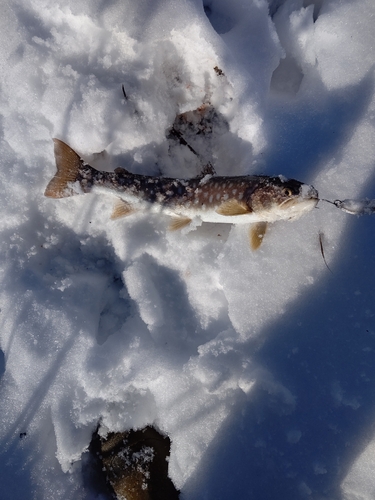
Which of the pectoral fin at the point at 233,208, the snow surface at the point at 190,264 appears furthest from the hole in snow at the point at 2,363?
the pectoral fin at the point at 233,208

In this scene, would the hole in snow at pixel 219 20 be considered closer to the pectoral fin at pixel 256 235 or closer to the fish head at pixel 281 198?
the fish head at pixel 281 198

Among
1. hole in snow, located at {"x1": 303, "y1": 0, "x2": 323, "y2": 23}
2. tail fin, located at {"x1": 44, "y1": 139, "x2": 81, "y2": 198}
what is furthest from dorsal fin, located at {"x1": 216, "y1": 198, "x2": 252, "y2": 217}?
hole in snow, located at {"x1": 303, "y1": 0, "x2": 323, "y2": 23}

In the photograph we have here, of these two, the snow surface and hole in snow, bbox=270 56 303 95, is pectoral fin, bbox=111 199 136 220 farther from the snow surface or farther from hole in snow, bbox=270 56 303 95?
hole in snow, bbox=270 56 303 95

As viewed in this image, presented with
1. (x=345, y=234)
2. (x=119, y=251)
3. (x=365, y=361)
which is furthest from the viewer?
(x=119, y=251)

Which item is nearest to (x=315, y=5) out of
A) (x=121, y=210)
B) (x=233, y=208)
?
(x=233, y=208)

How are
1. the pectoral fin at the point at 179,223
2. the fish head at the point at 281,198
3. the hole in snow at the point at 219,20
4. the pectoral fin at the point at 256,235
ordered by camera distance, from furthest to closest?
the hole in snow at the point at 219,20, the pectoral fin at the point at 179,223, the pectoral fin at the point at 256,235, the fish head at the point at 281,198

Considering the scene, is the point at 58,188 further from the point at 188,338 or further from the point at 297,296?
the point at 297,296

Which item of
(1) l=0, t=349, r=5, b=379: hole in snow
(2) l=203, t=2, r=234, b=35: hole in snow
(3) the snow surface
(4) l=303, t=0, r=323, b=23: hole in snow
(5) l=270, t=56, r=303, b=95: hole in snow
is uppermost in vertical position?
(4) l=303, t=0, r=323, b=23: hole in snow

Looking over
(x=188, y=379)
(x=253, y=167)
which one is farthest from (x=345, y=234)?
(x=188, y=379)
